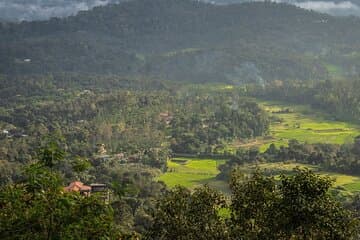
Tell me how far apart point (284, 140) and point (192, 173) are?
2357cm

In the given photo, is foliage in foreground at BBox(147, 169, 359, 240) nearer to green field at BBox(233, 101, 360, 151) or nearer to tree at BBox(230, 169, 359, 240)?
Answer: tree at BBox(230, 169, 359, 240)

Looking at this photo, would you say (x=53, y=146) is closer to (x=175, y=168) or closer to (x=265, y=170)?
(x=265, y=170)

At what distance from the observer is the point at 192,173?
7125 cm

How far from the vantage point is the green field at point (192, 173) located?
64700mm

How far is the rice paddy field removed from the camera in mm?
64500

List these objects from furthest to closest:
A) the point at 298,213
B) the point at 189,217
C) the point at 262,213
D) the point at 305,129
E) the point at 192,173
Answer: the point at 305,129 → the point at 192,173 → the point at 189,217 → the point at 262,213 → the point at 298,213

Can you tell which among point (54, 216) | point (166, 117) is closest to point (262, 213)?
point (54, 216)

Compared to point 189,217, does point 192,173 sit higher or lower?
lower

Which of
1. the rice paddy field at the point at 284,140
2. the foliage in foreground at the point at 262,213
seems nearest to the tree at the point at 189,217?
the foliage in foreground at the point at 262,213

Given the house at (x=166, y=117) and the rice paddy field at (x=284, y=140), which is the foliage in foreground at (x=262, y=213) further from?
the house at (x=166, y=117)

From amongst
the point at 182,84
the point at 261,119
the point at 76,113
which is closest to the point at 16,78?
the point at 182,84

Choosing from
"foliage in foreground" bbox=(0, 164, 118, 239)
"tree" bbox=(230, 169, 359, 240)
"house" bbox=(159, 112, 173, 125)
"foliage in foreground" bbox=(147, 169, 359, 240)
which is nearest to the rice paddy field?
"house" bbox=(159, 112, 173, 125)

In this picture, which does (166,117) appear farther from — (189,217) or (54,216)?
(54,216)

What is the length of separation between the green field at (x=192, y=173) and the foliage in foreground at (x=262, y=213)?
41402mm
